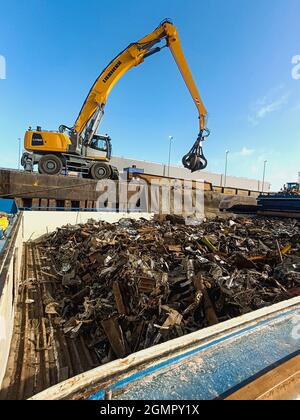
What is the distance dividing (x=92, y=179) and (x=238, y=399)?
41.0 feet

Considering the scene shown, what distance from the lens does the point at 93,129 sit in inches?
495

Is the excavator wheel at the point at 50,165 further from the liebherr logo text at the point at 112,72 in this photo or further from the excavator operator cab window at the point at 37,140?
the liebherr logo text at the point at 112,72

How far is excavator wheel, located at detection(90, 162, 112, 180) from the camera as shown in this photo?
1336 cm

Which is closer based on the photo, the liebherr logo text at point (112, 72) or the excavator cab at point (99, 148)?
the liebherr logo text at point (112, 72)

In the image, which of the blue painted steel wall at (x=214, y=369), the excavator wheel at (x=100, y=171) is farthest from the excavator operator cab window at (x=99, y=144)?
the blue painted steel wall at (x=214, y=369)

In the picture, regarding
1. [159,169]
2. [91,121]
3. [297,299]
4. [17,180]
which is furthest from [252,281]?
[159,169]

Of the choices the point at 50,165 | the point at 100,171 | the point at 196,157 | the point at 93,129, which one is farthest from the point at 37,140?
the point at 196,157

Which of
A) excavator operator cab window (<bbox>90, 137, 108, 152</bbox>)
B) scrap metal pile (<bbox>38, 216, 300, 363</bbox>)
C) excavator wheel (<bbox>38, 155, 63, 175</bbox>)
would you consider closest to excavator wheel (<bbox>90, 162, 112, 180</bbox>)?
excavator operator cab window (<bbox>90, 137, 108, 152</bbox>)

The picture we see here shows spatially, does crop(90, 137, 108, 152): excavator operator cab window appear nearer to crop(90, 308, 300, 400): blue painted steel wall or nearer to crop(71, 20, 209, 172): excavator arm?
crop(71, 20, 209, 172): excavator arm

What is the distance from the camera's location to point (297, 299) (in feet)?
8.95

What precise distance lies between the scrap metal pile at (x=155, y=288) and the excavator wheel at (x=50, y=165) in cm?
719

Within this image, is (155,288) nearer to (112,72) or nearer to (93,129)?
(93,129)

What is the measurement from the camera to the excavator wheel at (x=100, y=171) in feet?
43.8
